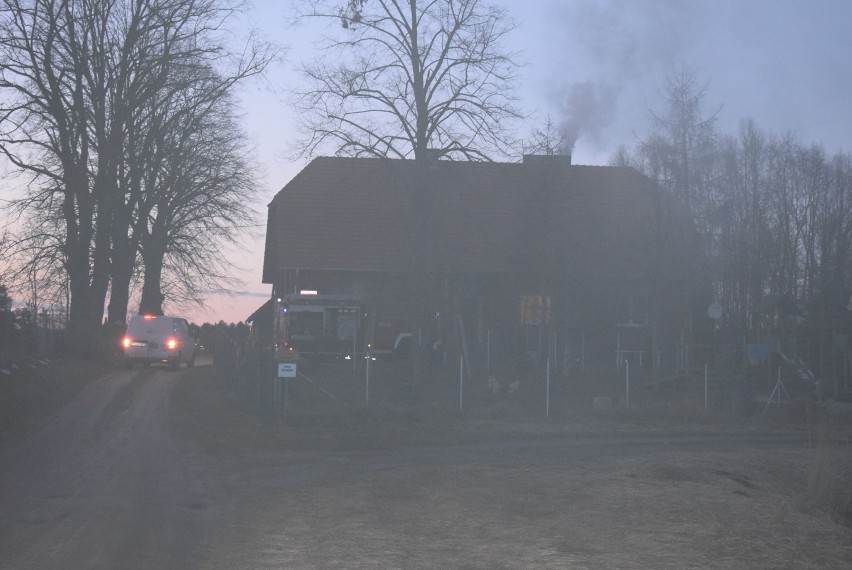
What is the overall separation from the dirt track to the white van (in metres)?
18.1

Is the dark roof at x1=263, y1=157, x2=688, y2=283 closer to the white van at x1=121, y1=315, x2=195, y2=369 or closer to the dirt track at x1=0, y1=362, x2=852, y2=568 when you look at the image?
the white van at x1=121, y1=315, x2=195, y2=369

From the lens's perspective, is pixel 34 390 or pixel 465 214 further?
pixel 465 214

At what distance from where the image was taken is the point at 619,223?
2736 cm

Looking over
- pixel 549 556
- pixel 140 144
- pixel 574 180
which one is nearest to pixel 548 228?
pixel 574 180

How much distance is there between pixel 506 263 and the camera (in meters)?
27.8

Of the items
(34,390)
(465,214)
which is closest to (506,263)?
(465,214)

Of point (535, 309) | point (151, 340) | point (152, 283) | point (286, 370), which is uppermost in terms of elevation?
point (152, 283)

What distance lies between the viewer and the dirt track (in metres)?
7.72

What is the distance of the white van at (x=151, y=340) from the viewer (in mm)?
33750

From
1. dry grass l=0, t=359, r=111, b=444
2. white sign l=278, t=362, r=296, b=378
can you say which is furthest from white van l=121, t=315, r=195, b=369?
white sign l=278, t=362, r=296, b=378

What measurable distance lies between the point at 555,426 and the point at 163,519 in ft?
38.7

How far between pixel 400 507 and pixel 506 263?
60.4 ft

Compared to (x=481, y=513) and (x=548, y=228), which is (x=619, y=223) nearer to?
(x=548, y=228)

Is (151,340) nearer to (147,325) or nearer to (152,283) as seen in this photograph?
(147,325)
